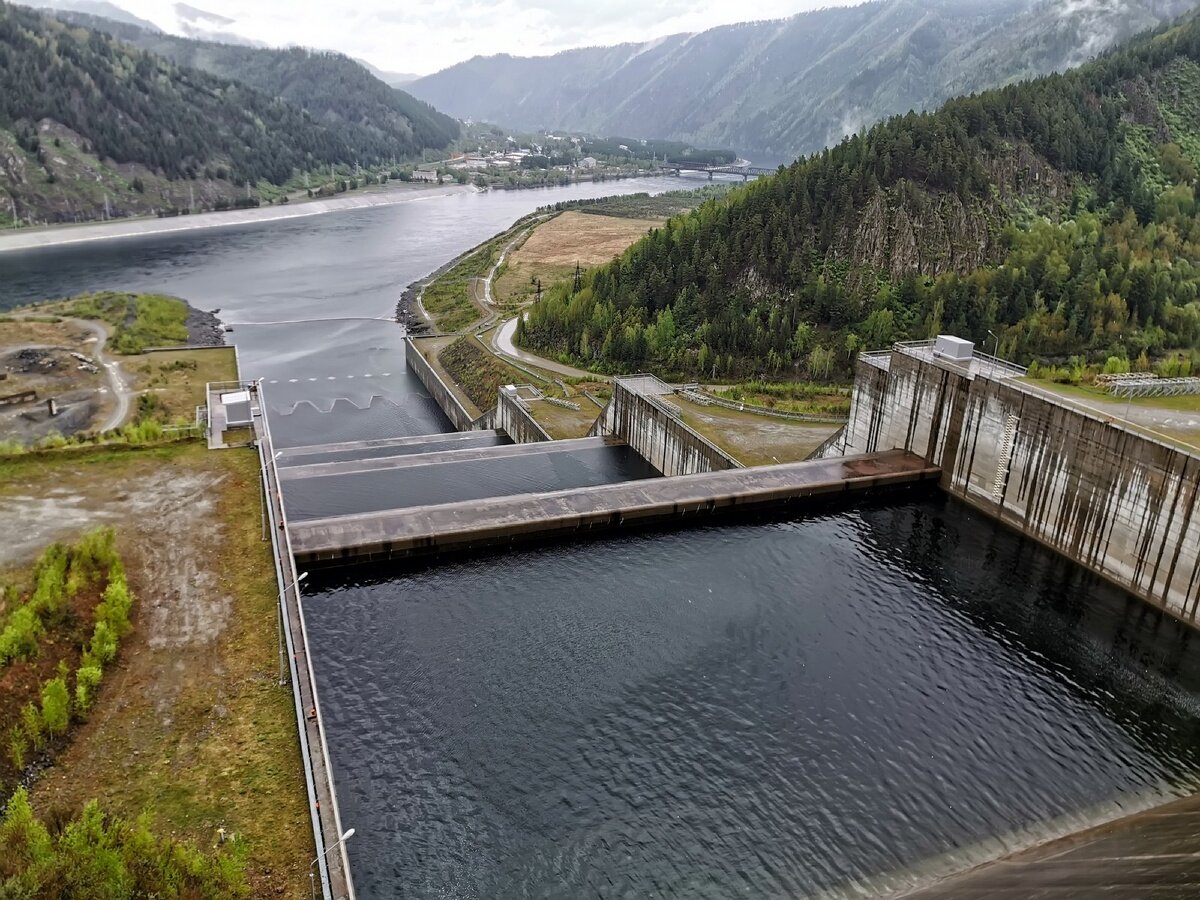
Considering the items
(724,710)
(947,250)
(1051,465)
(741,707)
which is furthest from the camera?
(947,250)

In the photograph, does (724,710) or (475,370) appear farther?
(475,370)

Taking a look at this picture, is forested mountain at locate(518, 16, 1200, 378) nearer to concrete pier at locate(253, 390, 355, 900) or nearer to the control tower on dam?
the control tower on dam

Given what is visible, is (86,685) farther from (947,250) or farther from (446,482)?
(947,250)

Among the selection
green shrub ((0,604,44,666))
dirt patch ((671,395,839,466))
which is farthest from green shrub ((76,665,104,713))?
dirt patch ((671,395,839,466))

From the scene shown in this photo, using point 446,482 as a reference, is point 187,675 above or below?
above

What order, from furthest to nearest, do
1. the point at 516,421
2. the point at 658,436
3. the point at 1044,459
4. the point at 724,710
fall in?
the point at 516,421 → the point at 658,436 → the point at 1044,459 → the point at 724,710

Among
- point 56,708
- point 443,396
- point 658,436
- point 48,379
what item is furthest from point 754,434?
point 48,379

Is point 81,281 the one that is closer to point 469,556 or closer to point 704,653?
point 469,556

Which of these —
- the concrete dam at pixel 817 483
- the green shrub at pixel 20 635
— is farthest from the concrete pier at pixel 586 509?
the green shrub at pixel 20 635
